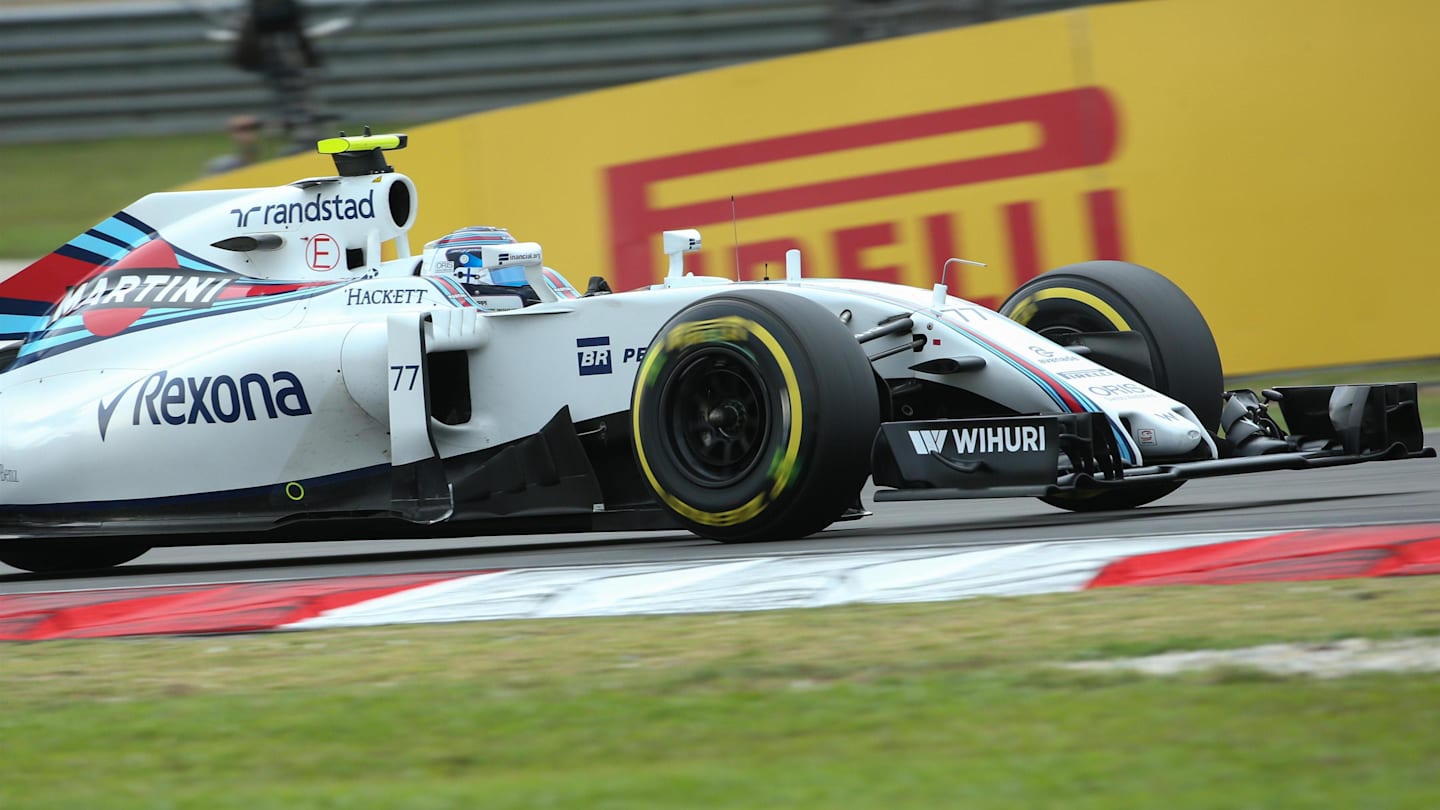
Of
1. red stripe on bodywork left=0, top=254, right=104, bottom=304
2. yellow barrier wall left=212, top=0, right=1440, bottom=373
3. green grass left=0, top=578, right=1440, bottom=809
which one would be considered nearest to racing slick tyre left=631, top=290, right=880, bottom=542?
green grass left=0, top=578, right=1440, bottom=809

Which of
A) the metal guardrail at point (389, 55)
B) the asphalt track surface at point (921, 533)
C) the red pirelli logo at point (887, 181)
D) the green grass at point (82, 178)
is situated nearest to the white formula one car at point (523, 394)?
the asphalt track surface at point (921, 533)

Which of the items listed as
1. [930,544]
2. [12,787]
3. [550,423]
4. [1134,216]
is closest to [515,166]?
[1134,216]

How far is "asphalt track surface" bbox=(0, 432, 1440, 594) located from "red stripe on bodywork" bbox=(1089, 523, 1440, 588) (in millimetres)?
310

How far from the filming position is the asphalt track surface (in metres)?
6.70

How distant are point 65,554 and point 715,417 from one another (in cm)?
364

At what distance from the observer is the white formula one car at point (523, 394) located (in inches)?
264

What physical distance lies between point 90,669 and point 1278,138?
8.08 metres

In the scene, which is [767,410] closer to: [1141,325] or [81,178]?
[1141,325]

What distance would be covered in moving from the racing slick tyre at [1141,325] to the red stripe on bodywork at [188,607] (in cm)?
270

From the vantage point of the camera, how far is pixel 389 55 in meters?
19.2

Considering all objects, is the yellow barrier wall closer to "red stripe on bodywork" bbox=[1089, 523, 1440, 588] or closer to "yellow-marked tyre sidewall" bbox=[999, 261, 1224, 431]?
"yellow-marked tyre sidewall" bbox=[999, 261, 1224, 431]

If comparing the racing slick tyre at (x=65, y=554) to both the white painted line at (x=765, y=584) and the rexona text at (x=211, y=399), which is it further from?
the white painted line at (x=765, y=584)

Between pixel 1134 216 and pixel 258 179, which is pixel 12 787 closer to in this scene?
pixel 1134 216

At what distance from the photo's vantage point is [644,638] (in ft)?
16.6
